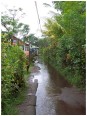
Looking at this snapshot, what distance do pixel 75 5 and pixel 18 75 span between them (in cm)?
354

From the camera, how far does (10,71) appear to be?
652cm

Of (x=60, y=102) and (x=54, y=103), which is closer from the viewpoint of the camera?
(x=54, y=103)

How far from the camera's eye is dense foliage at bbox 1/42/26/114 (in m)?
5.98

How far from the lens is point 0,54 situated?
17.7 feet

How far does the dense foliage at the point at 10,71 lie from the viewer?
598 cm

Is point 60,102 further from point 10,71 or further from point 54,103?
point 10,71

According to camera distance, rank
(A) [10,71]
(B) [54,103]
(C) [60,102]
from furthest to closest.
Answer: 1. (C) [60,102]
2. (B) [54,103]
3. (A) [10,71]

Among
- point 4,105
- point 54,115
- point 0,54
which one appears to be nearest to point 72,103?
point 54,115

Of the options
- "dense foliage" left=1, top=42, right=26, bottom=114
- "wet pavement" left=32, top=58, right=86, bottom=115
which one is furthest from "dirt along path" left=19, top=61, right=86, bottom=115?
"dense foliage" left=1, top=42, right=26, bottom=114

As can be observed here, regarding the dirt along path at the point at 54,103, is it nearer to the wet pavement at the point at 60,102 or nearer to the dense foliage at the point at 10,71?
the wet pavement at the point at 60,102

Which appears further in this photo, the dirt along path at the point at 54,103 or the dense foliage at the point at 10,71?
the dirt along path at the point at 54,103

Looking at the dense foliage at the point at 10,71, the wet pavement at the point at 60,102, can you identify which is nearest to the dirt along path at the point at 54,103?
the wet pavement at the point at 60,102

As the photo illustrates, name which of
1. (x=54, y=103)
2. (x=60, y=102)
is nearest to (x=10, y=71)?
(x=54, y=103)

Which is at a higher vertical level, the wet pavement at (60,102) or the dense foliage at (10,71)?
the dense foliage at (10,71)
